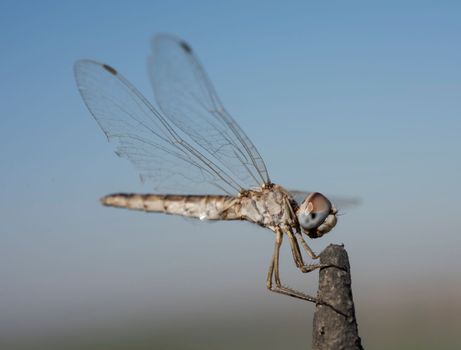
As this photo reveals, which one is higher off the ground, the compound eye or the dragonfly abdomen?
the dragonfly abdomen

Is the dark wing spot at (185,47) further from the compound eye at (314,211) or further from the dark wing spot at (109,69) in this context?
the compound eye at (314,211)

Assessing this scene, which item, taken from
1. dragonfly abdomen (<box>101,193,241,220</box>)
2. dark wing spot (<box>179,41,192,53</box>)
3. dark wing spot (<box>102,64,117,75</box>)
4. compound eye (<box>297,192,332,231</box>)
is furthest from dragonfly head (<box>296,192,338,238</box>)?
dark wing spot (<box>102,64,117,75</box>)

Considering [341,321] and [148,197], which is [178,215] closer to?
[148,197]

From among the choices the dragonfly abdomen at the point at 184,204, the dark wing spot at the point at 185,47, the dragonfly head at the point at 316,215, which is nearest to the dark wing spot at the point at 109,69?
the dark wing spot at the point at 185,47

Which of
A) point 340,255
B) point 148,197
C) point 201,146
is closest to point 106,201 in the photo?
point 148,197

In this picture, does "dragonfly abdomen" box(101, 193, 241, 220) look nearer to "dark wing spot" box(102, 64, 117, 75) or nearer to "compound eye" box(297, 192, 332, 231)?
"compound eye" box(297, 192, 332, 231)
